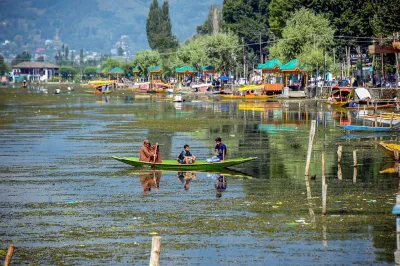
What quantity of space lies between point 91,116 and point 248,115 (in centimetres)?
1129

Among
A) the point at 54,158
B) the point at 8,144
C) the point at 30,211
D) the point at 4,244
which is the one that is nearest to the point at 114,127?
the point at 8,144

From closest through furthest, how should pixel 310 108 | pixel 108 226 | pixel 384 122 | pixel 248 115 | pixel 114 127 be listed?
pixel 108 226 → pixel 384 122 → pixel 114 127 → pixel 248 115 → pixel 310 108

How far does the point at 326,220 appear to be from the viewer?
19781 mm

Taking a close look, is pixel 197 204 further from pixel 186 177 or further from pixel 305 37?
pixel 305 37

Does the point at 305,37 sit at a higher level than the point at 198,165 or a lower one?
higher

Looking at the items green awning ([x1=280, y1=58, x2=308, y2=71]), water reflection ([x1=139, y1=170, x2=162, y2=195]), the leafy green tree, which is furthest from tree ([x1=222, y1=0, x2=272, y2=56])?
water reflection ([x1=139, y1=170, x2=162, y2=195])

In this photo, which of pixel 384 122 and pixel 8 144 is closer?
pixel 8 144

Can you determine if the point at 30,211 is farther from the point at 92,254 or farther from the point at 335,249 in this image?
the point at 335,249

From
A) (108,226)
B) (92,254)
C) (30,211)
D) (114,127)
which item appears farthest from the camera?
(114,127)

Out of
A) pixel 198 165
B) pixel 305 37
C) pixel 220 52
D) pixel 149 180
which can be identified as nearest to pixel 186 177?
pixel 198 165

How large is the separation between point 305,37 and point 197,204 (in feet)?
223

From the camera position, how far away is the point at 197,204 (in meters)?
22.2

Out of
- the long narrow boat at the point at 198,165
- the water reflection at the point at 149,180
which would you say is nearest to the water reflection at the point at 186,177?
the long narrow boat at the point at 198,165

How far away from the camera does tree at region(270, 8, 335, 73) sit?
8656cm
